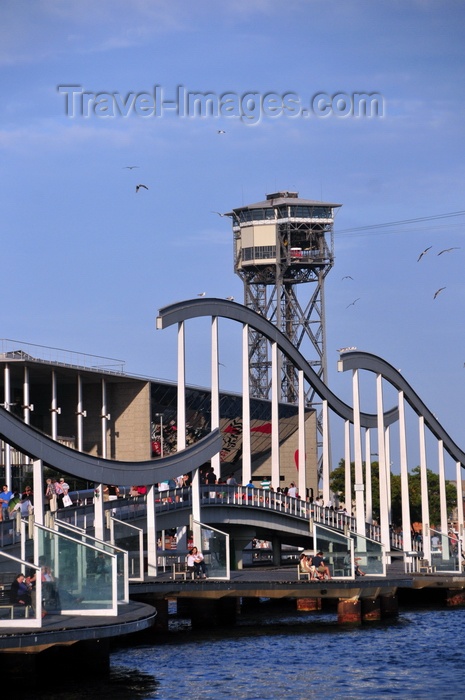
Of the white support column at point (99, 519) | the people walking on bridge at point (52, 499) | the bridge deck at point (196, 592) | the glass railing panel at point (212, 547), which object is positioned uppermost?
the people walking on bridge at point (52, 499)

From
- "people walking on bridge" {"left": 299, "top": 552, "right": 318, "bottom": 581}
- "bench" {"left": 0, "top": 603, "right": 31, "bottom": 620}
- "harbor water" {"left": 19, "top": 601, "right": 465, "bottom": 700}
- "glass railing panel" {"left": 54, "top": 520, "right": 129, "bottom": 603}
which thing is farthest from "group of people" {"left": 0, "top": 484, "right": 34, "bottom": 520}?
"people walking on bridge" {"left": 299, "top": 552, "right": 318, "bottom": 581}

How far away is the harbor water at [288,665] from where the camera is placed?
30.8m

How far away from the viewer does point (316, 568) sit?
45188mm

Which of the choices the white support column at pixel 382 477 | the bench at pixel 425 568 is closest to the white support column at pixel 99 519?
the bench at pixel 425 568

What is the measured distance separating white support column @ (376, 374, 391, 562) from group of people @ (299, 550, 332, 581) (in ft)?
58.9

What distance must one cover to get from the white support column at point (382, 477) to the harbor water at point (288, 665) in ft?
55.4

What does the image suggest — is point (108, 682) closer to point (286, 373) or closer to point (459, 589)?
point (459, 589)

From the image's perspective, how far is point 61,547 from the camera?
3075 cm

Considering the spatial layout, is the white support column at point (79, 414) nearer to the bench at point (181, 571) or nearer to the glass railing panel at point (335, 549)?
the glass railing panel at point (335, 549)

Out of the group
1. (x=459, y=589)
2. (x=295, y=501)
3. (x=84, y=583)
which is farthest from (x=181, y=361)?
(x=84, y=583)

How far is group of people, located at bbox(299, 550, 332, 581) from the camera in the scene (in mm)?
45156

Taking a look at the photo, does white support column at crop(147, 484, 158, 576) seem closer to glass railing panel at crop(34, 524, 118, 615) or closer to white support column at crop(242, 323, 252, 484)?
glass railing panel at crop(34, 524, 118, 615)

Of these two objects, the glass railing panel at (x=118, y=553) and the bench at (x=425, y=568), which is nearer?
the glass railing panel at (x=118, y=553)

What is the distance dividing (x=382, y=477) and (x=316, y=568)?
22317 millimetres
